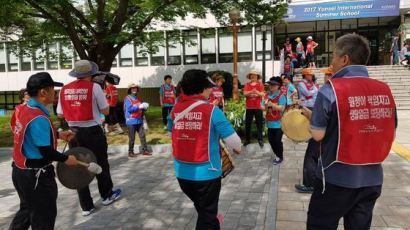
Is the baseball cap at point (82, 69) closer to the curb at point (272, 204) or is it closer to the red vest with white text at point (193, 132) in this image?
the red vest with white text at point (193, 132)

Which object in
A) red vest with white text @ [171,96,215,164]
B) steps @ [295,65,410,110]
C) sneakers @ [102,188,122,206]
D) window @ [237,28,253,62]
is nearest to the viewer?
red vest with white text @ [171,96,215,164]

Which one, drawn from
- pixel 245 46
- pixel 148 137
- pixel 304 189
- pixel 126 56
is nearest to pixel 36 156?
pixel 304 189

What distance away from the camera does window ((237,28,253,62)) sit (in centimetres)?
2412

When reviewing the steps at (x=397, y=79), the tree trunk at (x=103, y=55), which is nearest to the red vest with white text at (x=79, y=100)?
the tree trunk at (x=103, y=55)

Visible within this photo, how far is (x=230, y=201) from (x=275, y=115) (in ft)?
8.05

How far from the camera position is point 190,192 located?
12.0ft

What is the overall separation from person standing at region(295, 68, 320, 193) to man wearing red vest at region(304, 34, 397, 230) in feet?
7.18

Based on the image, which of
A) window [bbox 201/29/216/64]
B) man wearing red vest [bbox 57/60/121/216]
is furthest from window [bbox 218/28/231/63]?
man wearing red vest [bbox 57/60/121/216]

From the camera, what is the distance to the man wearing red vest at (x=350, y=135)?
2.74 meters

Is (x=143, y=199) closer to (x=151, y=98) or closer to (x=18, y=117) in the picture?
(x=18, y=117)

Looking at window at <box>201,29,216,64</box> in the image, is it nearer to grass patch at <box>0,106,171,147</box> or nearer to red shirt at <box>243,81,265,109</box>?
grass patch at <box>0,106,171,147</box>

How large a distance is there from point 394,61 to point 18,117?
21.7m

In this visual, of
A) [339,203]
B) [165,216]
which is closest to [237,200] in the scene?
[165,216]

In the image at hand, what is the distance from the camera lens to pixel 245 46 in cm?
2423
